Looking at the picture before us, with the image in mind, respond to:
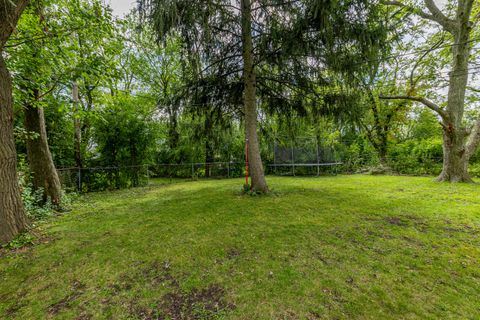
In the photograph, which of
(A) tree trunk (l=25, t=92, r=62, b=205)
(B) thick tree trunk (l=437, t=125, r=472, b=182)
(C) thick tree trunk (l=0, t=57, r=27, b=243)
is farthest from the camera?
(B) thick tree trunk (l=437, t=125, r=472, b=182)

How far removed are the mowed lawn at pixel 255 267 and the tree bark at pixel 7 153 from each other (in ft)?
1.65

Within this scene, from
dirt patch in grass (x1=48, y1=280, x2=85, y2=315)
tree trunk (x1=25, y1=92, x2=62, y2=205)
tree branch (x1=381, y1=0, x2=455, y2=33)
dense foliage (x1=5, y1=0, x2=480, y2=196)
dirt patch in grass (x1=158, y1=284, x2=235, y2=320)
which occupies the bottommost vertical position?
dirt patch in grass (x1=158, y1=284, x2=235, y2=320)

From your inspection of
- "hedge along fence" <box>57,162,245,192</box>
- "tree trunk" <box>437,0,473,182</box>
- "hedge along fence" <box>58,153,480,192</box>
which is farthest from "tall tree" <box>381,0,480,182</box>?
"hedge along fence" <box>57,162,245,192</box>

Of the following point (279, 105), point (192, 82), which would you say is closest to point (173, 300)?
point (192, 82)

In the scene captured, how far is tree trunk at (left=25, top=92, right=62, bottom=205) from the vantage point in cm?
477

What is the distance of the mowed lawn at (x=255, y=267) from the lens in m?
1.66

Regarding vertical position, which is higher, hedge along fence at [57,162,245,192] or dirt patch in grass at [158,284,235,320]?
hedge along fence at [57,162,245,192]

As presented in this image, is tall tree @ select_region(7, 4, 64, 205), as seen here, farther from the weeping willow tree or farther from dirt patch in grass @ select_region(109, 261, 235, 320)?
dirt patch in grass @ select_region(109, 261, 235, 320)

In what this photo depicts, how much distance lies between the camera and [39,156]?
4.83 meters

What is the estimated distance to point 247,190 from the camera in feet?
19.6

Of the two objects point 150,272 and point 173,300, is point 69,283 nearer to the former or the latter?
point 150,272

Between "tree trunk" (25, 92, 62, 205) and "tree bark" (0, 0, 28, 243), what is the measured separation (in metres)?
2.20

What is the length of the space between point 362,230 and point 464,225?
1.66 m

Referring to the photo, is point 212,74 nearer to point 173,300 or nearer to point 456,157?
point 173,300
